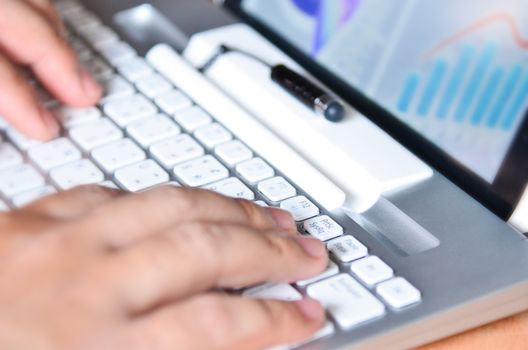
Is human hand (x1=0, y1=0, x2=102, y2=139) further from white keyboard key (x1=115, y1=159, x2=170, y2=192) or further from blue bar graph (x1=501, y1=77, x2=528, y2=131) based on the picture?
blue bar graph (x1=501, y1=77, x2=528, y2=131)

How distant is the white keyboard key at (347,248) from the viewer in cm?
51

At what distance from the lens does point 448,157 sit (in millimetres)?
600

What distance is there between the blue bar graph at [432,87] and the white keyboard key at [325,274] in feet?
0.55

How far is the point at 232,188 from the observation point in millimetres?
574

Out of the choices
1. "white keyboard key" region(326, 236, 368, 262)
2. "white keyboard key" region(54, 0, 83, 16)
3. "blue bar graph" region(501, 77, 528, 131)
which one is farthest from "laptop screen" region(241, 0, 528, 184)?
"white keyboard key" region(54, 0, 83, 16)

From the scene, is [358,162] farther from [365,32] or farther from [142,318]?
[142,318]

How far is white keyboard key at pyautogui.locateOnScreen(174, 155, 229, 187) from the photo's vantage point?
0.58m

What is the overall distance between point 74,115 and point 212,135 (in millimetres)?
112

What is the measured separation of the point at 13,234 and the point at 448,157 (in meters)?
0.31

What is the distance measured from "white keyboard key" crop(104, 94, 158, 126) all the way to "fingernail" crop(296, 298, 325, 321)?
243 millimetres

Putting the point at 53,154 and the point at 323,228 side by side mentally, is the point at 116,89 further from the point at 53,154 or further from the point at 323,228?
the point at 323,228

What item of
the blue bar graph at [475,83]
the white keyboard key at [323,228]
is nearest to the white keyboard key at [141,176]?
the white keyboard key at [323,228]

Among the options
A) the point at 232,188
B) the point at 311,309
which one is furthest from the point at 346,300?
the point at 232,188

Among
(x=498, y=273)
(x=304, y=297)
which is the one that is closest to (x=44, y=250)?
(x=304, y=297)
